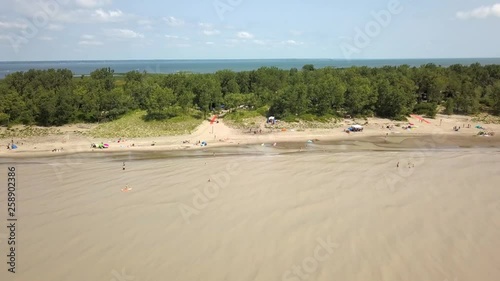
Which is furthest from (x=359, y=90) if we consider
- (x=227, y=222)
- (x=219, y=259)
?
(x=219, y=259)

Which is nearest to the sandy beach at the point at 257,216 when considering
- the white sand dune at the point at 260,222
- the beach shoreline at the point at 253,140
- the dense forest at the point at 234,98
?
the white sand dune at the point at 260,222

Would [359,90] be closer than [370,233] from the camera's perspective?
No

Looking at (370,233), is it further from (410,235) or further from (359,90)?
(359,90)

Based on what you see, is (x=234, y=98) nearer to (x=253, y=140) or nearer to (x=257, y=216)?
(x=253, y=140)

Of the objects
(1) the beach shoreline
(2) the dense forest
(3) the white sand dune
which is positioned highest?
(2) the dense forest

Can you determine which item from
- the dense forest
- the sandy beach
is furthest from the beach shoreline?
the dense forest

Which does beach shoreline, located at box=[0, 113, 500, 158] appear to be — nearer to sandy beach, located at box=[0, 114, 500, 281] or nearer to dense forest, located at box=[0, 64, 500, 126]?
sandy beach, located at box=[0, 114, 500, 281]
